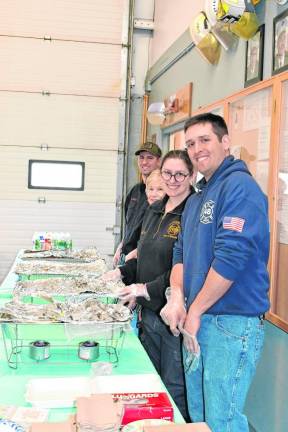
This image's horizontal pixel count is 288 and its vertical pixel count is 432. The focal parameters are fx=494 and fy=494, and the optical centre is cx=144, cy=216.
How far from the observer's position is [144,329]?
2285 millimetres

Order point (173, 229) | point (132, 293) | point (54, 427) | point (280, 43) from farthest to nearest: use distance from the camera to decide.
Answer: point (280, 43) → point (173, 229) → point (132, 293) → point (54, 427)

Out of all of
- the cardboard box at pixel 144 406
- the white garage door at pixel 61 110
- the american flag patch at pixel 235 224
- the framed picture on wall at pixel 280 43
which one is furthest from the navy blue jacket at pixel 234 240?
the white garage door at pixel 61 110

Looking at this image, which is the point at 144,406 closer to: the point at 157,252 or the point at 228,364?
the point at 228,364

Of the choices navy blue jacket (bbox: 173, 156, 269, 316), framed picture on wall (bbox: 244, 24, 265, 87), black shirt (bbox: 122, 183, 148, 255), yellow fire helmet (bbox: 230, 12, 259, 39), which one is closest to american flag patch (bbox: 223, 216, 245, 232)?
navy blue jacket (bbox: 173, 156, 269, 316)

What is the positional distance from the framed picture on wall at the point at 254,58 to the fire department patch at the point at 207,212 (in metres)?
1.25

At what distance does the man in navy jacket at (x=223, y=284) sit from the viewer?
5.19 feet

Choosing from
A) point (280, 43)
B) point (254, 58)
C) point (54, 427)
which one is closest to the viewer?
point (54, 427)

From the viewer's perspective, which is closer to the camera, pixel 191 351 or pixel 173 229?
pixel 191 351

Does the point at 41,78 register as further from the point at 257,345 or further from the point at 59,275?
the point at 257,345

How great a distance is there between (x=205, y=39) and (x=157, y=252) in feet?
5.96

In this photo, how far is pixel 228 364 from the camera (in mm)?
1621

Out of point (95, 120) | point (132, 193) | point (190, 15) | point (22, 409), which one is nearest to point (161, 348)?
point (22, 409)

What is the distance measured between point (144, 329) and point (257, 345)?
73cm

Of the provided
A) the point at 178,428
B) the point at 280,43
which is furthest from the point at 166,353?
the point at 280,43
